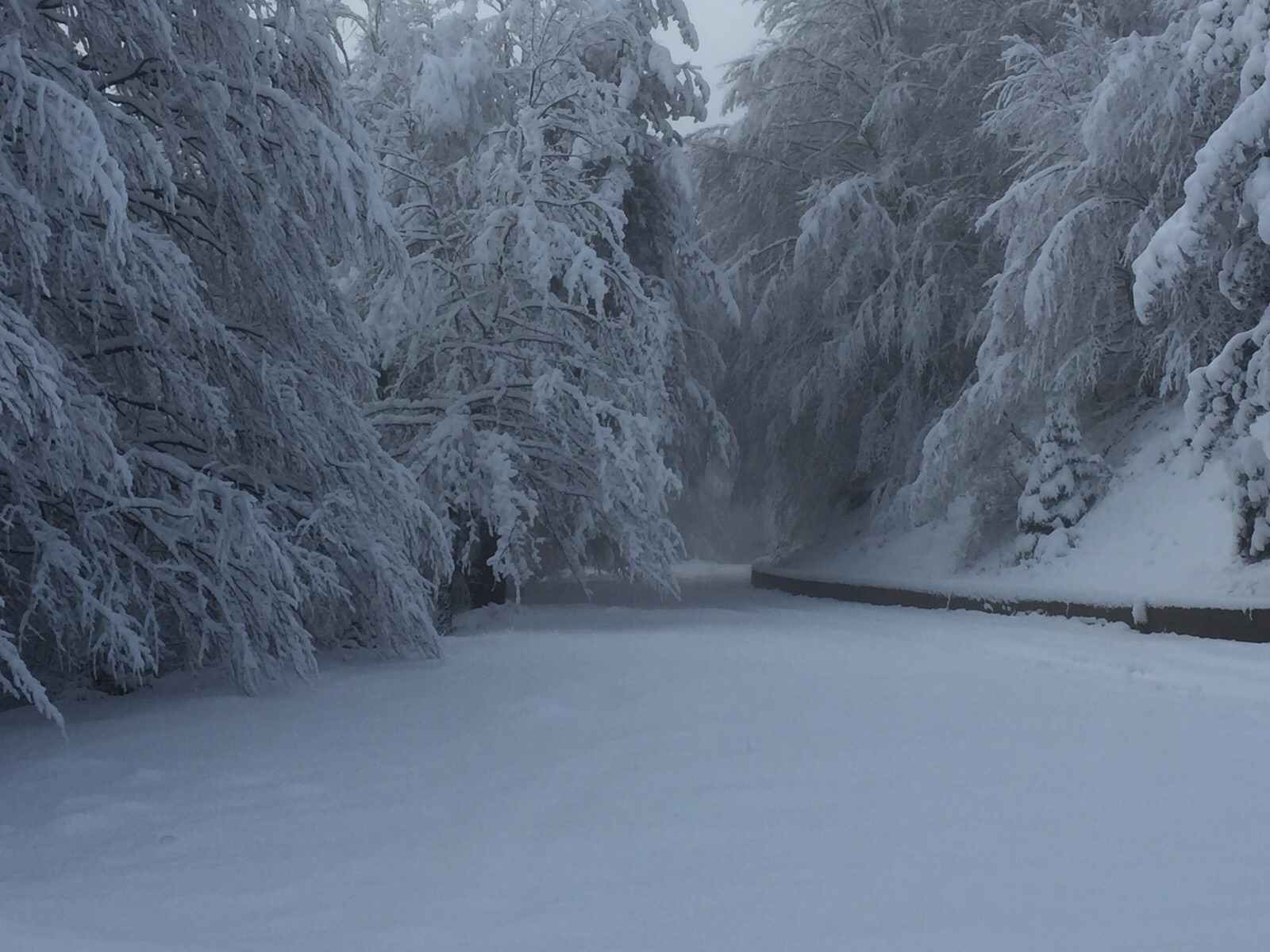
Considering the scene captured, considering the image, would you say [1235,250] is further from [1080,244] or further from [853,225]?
[853,225]

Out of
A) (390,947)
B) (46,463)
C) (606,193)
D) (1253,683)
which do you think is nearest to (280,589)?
(46,463)

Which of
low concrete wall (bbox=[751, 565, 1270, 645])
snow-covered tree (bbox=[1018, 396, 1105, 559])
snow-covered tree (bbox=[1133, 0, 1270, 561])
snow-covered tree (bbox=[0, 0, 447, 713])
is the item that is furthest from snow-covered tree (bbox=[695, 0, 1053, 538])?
snow-covered tree (bbox=[0, 0, 447, 713])

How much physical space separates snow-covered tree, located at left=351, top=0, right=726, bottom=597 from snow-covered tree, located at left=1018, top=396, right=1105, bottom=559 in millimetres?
4250

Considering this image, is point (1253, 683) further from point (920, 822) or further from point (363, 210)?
point (363, 210)

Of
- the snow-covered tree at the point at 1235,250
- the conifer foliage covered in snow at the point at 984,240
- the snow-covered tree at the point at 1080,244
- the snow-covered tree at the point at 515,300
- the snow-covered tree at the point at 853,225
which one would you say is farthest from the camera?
the snow-covered tree at the point at 853,225

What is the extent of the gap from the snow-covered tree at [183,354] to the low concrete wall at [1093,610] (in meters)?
6.73

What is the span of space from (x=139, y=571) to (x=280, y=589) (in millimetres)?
747

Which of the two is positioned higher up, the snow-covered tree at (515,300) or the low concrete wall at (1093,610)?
the snow-covered tree at (515,300)

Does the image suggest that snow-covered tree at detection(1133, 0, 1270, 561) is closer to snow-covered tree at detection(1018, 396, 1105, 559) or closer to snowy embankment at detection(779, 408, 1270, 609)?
snowy embankment at detection(779, 408, 1270, 609)

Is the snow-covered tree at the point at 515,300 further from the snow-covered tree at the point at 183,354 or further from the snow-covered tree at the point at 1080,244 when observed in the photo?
the snow-covered tree at the point at 183,354

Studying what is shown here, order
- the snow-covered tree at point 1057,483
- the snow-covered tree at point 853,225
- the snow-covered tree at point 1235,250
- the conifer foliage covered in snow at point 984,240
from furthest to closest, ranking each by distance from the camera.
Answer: the snow-covered tree at point 853,225 → the snow-covered tree at point 1057,483 → the conifer foliage covered in snow at point 984,240 → the snow-covered tree at point 1235,250

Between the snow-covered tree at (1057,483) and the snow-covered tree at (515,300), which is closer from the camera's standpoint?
the snow-covered tree at (515,300)

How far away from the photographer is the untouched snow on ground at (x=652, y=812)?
11.6 ft

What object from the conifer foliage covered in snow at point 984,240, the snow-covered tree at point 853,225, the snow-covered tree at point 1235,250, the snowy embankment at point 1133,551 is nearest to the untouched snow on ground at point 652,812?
the snow-covered tree at point 1235,250
